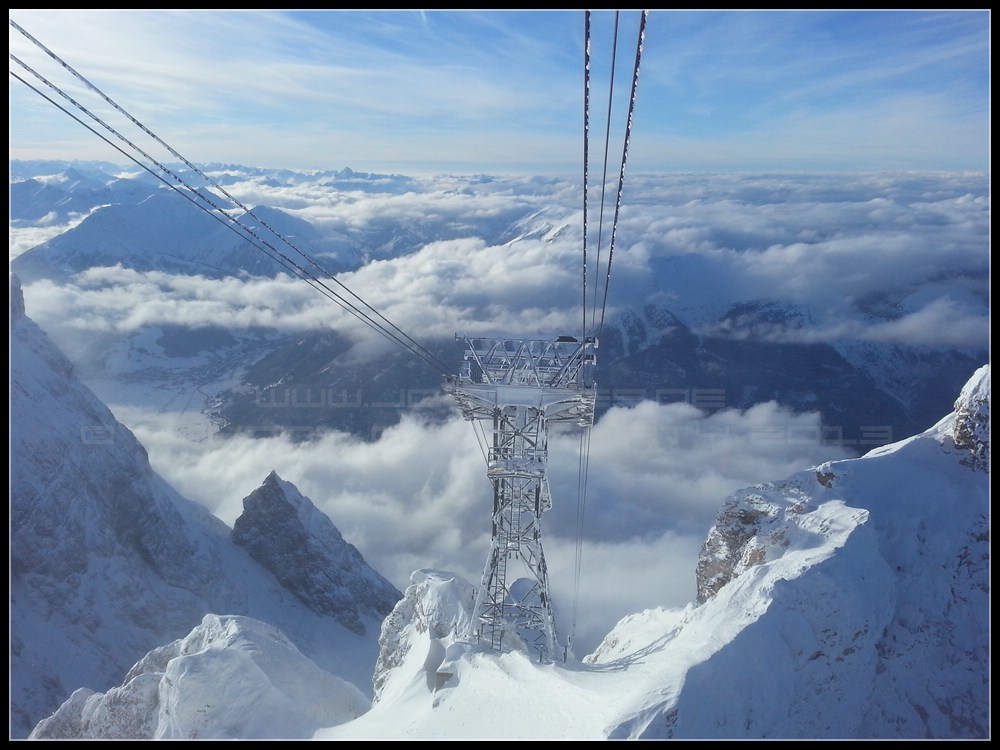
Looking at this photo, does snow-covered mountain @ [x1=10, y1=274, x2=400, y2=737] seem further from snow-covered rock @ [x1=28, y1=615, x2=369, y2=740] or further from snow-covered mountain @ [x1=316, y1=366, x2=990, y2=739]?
snow-covered mountain @ [x1=316, y1=366, x2=990, y2=739]

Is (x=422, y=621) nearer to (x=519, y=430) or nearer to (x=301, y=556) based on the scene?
(x=519, y=430)

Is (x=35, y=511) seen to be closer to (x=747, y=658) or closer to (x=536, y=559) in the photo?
(x=536, y=559)

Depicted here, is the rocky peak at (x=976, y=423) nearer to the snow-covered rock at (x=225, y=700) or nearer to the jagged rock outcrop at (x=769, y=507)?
the jagged rock outcrop at (x=769, y=507)

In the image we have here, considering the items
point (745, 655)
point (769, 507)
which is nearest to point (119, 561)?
point (769, 507)

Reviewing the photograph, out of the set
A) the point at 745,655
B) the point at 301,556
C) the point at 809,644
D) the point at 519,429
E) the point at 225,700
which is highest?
the point at 519,429

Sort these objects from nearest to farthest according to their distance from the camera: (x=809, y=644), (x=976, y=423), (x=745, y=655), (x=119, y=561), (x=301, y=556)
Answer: (x=745, y=655) → (x=809, y=644) → (x=976, y=423) → (x=119, y=561) → (x=301, y=556)

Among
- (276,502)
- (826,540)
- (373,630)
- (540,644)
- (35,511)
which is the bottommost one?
(373,630)

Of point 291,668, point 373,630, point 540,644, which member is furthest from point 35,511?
point 540,644

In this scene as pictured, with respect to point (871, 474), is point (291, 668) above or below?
below
